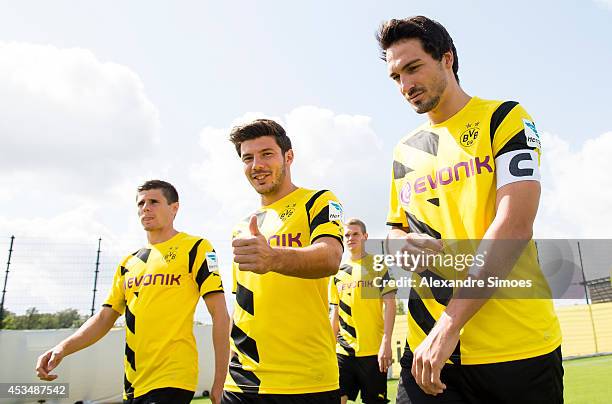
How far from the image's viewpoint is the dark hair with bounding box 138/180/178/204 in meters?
5.38

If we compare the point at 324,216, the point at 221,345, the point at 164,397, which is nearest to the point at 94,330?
the point at 164,397

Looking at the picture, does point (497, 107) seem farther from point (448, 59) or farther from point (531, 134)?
point (448, 59)

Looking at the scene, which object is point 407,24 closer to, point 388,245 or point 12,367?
point 388,245

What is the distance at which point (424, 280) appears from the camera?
2512 millimetres

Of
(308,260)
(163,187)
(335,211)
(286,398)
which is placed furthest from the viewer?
(163,187)

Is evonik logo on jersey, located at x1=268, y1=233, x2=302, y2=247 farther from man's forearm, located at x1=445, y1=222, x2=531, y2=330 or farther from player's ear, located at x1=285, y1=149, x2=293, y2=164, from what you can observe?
man's forearm, located at x1=445, y1=222, x2=531, y2=330

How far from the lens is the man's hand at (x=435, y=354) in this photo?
189 cm

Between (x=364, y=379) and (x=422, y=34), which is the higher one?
(x=422, y=34)

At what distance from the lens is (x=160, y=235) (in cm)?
525

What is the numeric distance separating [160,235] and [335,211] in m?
2.48

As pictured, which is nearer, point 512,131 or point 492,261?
point 492,261

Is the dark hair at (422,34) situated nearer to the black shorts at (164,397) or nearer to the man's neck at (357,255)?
the black shorts at (164,397)

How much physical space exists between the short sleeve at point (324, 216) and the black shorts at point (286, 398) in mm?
924

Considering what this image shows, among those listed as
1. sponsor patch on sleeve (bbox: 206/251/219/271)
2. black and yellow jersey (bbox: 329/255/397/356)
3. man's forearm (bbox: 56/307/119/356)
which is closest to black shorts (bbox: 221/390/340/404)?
sponsor patch on sleeve (bbox: 206/251/219/271)
